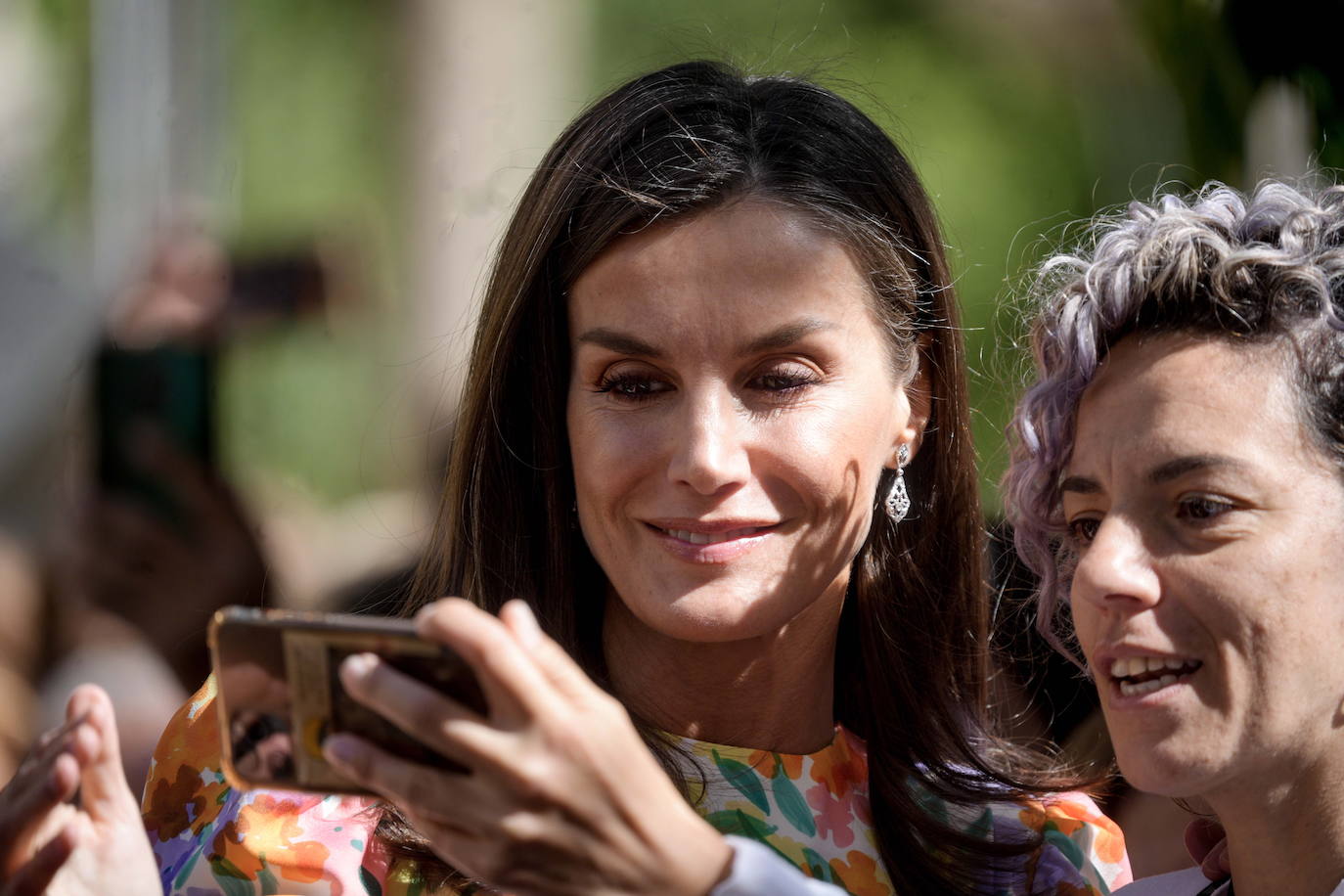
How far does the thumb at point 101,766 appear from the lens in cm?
161

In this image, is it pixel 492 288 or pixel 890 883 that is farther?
pixel 492 288

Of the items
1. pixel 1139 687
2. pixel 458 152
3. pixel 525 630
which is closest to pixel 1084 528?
pixel 1139 687

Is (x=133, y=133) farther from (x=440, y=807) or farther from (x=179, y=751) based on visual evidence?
(x=440, y=807)

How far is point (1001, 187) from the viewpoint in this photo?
424 cm

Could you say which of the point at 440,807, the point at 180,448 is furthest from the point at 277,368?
the point at 440,807

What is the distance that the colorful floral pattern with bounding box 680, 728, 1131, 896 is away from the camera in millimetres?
2143

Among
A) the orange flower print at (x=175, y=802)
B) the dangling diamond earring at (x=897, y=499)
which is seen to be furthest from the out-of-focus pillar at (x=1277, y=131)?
the orange flower print at (x=175, y=802)

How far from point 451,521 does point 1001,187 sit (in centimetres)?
245

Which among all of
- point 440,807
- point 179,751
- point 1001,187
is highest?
point 1001,187

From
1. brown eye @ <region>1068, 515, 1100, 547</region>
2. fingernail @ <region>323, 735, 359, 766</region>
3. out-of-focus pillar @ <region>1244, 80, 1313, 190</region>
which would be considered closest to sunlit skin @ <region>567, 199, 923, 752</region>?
brown eye @ <region>1068, 515, 1100, 547</region>

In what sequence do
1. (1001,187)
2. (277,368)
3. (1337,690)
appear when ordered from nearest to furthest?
(1337,690), (277,368), (1001,187)

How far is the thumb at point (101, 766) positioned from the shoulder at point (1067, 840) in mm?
1288

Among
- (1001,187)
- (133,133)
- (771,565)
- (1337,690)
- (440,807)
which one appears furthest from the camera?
(1001,187)

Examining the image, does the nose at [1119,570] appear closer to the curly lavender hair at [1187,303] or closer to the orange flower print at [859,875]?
the curly lavender hair at [1187,303]
